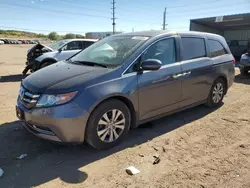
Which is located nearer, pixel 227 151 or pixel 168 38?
pixel 227 151

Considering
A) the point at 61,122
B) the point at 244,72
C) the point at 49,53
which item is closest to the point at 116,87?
the point at 61,122

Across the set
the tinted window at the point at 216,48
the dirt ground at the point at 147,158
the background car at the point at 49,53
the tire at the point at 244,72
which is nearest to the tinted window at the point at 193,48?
the tinted window at the point at 216,48

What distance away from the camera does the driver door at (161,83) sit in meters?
3.81

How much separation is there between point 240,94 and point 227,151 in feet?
13.0

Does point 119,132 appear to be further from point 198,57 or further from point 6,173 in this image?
point 198,57

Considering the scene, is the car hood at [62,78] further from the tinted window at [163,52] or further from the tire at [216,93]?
the tire at [216,93]

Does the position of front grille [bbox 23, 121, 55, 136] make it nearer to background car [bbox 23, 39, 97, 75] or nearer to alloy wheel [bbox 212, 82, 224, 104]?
alloy wheel [bbox 212, 82, 224, 104]

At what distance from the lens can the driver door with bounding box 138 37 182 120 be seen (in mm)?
3807

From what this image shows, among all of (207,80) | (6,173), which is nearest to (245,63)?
(207,80)

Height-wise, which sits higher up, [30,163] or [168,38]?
[168,38]

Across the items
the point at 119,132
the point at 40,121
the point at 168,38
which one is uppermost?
the point at 168,38

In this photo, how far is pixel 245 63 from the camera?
9805 mm

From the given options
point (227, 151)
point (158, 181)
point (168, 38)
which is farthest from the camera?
point (168, 38)

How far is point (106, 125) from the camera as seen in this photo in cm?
343
